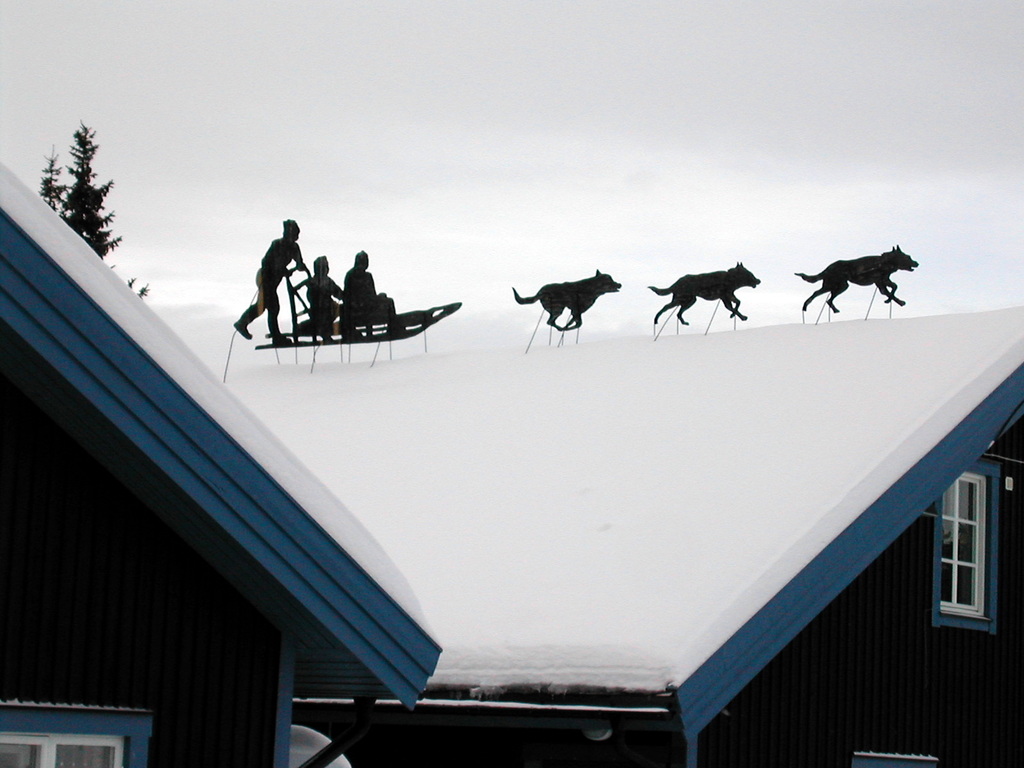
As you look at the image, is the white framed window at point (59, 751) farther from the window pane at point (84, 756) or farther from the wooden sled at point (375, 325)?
the wooden sled at point (375, 325)

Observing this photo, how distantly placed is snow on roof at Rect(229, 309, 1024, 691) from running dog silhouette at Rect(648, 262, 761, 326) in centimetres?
49

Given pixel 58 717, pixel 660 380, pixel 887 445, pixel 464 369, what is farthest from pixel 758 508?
pixel 464 369

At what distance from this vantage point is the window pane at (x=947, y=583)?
40.1 feet

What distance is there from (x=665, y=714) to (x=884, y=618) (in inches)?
124

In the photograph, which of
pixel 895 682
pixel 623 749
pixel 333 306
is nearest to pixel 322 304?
pixel 333 306

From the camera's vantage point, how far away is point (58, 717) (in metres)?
6.09

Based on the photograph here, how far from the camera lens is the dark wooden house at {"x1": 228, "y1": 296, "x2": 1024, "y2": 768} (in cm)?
927

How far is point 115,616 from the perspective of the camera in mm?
6375

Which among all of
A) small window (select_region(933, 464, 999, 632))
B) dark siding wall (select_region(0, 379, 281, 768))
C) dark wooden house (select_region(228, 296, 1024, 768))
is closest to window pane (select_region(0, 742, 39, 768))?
dark siding wall (select_region(0, 379, 281, 768))

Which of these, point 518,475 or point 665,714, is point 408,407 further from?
point 665,714

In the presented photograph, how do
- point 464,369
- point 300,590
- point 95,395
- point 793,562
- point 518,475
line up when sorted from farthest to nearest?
point 464,369 < point 518,475 < point 793,562 < point 300,590 < point 95,395

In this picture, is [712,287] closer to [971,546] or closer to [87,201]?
[971,546]

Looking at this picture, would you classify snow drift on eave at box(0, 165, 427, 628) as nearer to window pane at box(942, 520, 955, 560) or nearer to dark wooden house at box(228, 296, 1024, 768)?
dark wooden house at box(228, 296, 1024, 768)

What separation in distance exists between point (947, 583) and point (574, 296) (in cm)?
653
